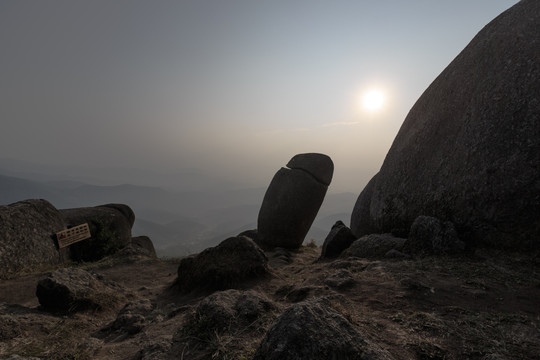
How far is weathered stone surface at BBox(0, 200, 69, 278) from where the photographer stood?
1069 centimetres

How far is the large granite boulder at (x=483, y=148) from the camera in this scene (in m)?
6.33

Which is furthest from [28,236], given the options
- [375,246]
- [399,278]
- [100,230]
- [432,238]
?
[432,238]

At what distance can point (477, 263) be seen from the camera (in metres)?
6.19

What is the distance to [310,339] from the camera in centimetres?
270

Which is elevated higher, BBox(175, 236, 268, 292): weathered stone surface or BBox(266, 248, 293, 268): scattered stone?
BBox(175, 236, 268, 292): weathered stone surface

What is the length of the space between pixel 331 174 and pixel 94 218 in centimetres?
1305

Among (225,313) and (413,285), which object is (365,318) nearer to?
(413,285)

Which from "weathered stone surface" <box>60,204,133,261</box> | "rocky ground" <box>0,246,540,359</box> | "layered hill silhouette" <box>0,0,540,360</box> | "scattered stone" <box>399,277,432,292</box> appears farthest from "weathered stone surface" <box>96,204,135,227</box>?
"scattered stone" <box>399,277,432,292</box>

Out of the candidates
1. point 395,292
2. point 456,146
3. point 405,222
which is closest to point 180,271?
point 395,292

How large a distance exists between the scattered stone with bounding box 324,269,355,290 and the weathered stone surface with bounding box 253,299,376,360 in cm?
269

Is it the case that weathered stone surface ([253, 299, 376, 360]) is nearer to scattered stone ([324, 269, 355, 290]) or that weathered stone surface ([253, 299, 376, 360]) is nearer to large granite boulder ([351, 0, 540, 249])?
scattered stone ([324, 269, 355, 290])

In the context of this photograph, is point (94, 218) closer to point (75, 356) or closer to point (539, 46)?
point (75, 356)

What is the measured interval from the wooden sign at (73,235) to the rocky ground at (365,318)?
6887mm

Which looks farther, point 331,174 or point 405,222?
point 331,174
